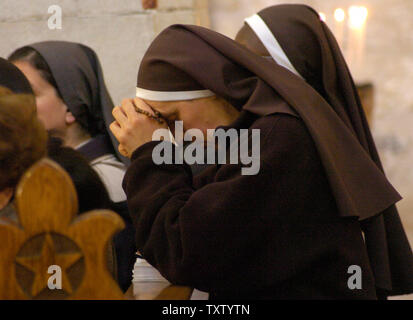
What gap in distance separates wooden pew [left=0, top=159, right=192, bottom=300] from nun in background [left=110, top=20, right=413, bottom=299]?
286 millimetres

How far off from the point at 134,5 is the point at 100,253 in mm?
1367

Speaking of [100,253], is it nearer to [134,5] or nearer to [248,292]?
[248,292]

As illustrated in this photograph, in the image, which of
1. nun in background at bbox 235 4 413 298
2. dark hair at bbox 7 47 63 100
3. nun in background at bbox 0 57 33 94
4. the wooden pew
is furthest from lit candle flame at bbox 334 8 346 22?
the wooden pew

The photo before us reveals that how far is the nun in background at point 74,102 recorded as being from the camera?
1931mm

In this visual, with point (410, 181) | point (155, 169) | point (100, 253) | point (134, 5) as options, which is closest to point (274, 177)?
point (155, 169)

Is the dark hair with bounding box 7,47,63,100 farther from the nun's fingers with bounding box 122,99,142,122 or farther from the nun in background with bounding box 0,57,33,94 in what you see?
the nun's fingers with bounding box 122,99,142,122

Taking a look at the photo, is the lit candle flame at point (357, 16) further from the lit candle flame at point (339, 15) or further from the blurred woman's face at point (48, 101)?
the blurred woman's face at point (48, 101)

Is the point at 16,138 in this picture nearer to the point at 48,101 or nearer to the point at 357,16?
the point at 48,101

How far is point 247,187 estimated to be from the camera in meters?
1.36

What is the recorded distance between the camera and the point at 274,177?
4.53 ft

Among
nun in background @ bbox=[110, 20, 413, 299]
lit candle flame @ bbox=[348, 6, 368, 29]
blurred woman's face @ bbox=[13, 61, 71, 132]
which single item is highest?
lit candle flame @ bbox=[348, 6, 368, 29]

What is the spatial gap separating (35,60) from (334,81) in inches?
36.5

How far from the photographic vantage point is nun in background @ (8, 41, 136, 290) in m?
1.93

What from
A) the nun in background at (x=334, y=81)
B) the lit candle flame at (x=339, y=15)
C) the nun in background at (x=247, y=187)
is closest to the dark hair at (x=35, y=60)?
the nun in background at (x=247, y=187)
